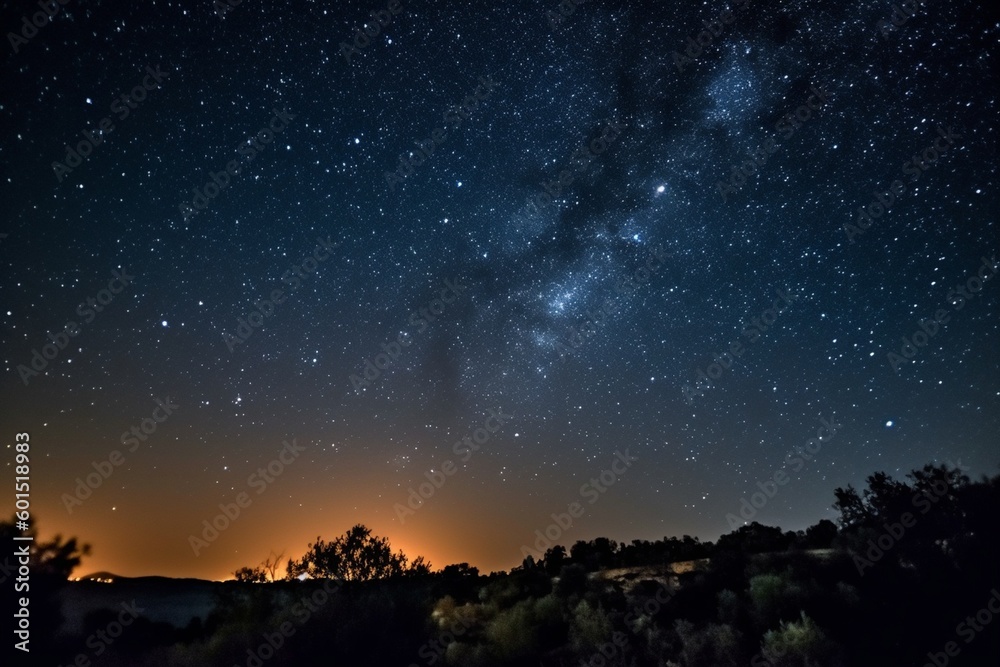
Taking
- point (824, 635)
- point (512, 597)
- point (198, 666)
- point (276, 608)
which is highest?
point (276, 608)

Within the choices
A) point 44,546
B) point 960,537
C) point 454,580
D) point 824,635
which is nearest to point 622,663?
point 824,635

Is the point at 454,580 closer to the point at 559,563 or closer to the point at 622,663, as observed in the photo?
the point at 559,563

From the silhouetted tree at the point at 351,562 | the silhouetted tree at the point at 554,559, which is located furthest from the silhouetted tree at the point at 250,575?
the silhouetted tree at the point at 554,559

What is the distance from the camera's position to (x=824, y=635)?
9734mm

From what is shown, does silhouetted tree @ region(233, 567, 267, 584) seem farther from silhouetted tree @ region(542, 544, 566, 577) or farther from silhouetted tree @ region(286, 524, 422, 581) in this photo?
silhouetted tree @ region(542, 544, 566, 577)

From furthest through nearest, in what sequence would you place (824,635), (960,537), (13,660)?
(13,660) → (960,537) → (824,635)

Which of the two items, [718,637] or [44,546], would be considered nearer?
[718,637]

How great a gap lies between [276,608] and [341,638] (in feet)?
17.2

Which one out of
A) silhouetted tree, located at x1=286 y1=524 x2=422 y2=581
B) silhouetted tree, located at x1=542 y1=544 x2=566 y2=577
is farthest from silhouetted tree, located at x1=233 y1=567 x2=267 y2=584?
silhouetted tree, located at x1=542 y1=544 x2=566 y2=577

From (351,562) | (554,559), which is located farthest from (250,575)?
(554,559)

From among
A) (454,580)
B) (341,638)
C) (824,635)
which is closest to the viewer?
(824,635)

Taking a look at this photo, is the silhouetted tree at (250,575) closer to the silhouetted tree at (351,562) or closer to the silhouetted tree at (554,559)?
the silhouetted tree at (351,562)

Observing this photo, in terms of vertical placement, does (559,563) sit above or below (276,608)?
below

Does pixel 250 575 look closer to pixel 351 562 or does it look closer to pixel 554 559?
pixel 351 562
